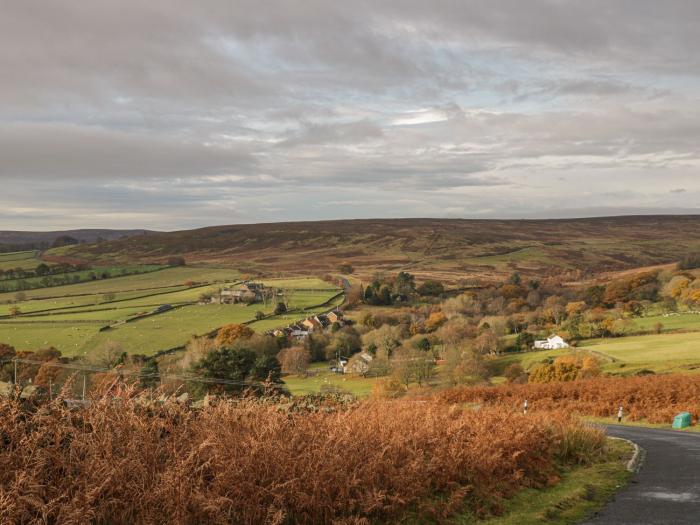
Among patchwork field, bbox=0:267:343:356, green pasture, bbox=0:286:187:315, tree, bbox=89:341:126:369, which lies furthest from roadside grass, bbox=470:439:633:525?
green pasture, bbox=0:286:187:315

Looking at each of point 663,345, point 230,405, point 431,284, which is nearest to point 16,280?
point 431,284

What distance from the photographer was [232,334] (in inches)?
3435

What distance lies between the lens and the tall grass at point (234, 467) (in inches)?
287

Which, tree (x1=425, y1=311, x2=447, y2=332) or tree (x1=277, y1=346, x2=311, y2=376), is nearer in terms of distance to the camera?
tree (x1=277, y1=346, x2=311, y2=376)

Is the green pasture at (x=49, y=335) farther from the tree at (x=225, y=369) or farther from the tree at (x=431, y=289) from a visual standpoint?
the tree at (x=431, y=289)

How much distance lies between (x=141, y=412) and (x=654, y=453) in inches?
533

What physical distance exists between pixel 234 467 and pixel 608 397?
26976mm

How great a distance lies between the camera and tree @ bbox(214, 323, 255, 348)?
8531 centimetres

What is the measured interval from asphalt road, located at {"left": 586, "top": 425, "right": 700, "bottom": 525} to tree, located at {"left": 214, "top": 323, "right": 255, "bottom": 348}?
73.0m

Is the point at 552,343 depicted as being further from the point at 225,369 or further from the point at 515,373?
the point at 225,369

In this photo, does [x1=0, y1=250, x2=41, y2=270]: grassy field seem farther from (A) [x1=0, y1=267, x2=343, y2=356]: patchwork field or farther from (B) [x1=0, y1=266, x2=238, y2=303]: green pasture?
(A) [x1=0, y1=267, x2=343, y2=356]: patchwork field

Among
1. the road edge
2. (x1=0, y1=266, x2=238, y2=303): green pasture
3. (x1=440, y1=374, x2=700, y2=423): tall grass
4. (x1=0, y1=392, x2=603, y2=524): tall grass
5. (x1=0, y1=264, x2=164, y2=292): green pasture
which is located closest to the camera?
(x1=0, y1=392, x2=603, y2=524): tall grass

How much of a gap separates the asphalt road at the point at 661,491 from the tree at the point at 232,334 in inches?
2875

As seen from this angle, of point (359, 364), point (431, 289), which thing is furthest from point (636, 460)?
point (431, 289)
